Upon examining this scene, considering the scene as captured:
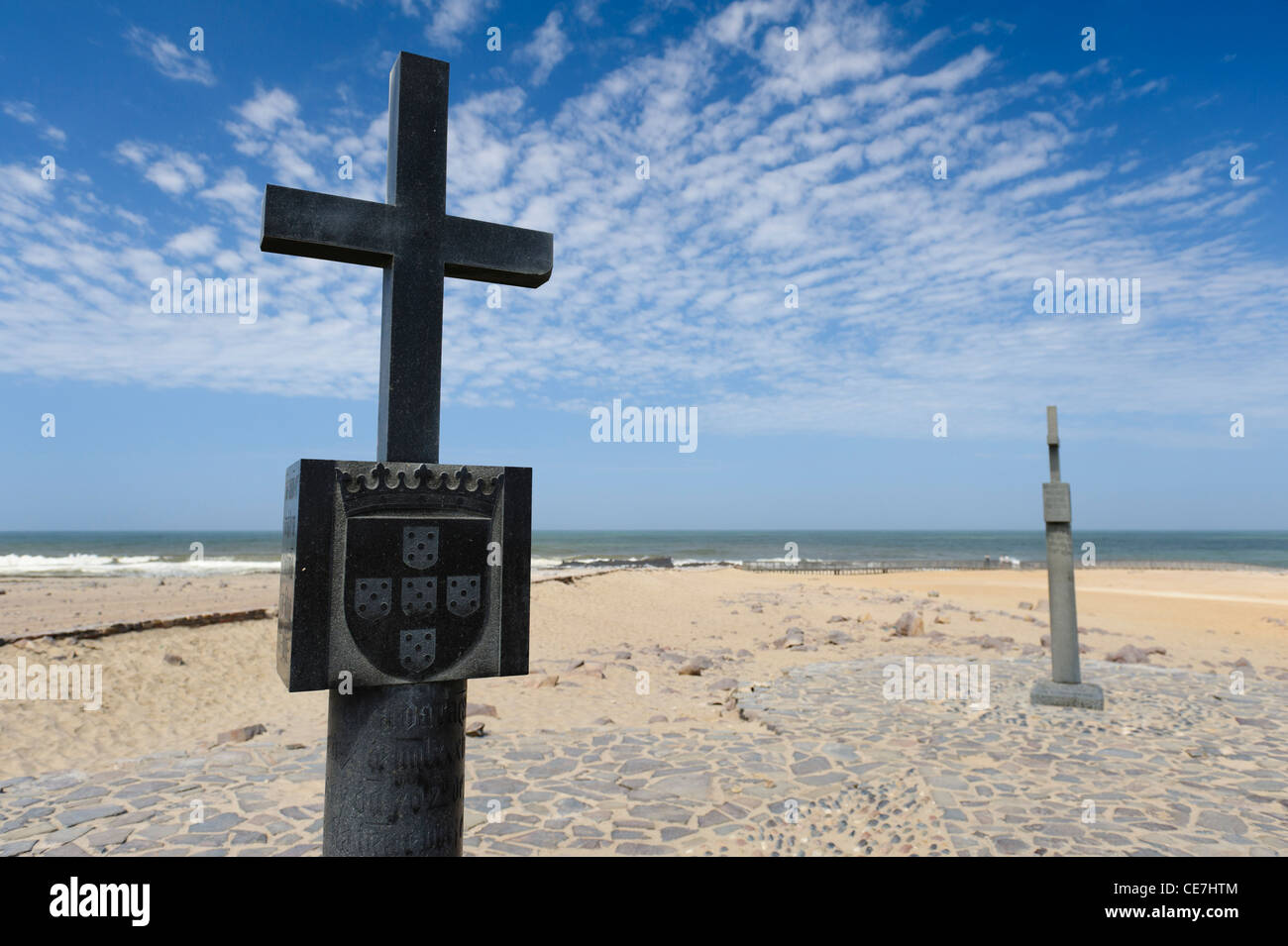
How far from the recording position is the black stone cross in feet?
11.6

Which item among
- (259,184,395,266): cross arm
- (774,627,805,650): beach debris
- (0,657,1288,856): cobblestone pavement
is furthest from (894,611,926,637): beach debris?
(259,184,395,266): cross arm

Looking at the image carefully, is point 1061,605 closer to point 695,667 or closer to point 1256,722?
point 1256,722

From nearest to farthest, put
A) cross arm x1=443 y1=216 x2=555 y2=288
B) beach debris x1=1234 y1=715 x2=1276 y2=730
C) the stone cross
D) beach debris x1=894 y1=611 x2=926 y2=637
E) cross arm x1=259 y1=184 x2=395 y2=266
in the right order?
1. the stone cross
2. cross arm x1=259 y1=184 x2=395 y2=266
3. cross arm x1=443 y1=216 x2=555 y2=288
4. beach debris x1=1234 y1=715 x2=1276 y2=730
5. beach debris x1=894 y1=611 x2=926 y2=637

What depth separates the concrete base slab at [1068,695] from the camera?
8.33 meters

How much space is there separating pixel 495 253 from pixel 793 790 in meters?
4.51

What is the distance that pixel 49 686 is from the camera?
8656mm

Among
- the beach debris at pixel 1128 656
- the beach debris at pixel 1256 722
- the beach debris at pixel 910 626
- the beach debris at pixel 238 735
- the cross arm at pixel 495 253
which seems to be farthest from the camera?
the beach debris at pixel 910 626

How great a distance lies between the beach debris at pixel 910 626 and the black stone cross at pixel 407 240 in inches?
505

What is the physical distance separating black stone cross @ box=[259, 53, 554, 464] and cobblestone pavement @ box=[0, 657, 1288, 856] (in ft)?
9.80

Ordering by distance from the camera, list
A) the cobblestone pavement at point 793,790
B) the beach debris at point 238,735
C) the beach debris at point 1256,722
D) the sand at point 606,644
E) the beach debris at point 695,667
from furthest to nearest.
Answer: the beach debris at point 695,667 < the sand at point 606,644 < the beach debris at point 1256,722 < the beach debris at point 238,735 < the cobblestone pavement at point 793,790

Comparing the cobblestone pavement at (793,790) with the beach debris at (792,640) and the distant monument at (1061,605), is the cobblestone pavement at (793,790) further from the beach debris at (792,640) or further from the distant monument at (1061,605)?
the beach debris at (792,640)

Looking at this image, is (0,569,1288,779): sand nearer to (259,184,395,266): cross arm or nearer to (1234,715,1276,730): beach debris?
(1234,715,1276,730): beach debris

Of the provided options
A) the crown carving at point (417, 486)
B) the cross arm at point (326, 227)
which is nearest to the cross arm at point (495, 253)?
the cross arm at point (326, 227)
